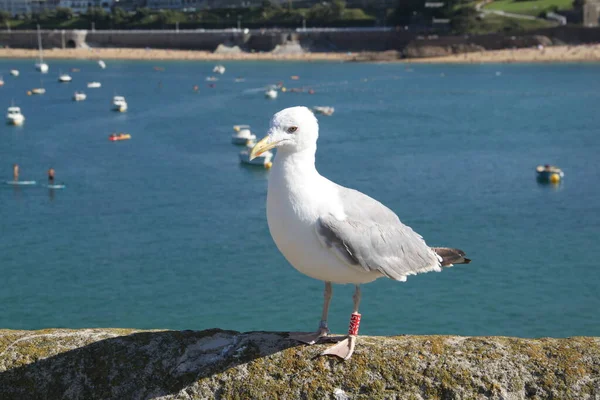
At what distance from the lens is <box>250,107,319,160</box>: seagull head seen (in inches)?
225

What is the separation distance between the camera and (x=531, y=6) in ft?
480

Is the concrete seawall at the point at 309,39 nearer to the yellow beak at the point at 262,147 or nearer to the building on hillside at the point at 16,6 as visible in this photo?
the building on hillside at the point at 16,6

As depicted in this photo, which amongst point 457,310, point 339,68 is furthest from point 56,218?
point 339,68

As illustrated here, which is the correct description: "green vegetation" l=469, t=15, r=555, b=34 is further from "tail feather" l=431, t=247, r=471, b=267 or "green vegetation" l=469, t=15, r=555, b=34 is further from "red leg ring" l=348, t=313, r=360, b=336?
"red leg ring" l=348, t=313, r=360, b=336

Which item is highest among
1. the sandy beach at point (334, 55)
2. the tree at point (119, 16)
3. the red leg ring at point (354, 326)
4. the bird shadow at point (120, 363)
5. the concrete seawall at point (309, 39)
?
the tree at point (119, 16)

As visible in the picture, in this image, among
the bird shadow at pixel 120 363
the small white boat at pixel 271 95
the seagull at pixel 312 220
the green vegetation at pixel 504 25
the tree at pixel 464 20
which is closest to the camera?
the bird shadow at pixel 120 363

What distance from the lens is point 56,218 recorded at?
35.8 m

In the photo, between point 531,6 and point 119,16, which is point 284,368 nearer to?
point 531,6

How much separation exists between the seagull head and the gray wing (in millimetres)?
530

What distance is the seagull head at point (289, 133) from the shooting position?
5.73 m

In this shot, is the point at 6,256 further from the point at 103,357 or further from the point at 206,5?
the point at 206,5

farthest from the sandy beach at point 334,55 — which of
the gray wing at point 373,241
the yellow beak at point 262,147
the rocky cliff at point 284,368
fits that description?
the rocky cliff at point 284,368

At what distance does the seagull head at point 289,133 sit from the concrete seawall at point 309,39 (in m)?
132

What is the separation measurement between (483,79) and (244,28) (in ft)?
217
